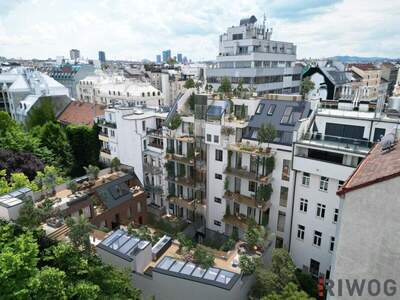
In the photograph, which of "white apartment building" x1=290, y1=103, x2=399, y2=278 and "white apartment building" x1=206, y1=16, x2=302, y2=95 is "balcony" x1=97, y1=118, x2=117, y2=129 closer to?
"white apartment building" x1=290, y1=103, x2=399, y2=278

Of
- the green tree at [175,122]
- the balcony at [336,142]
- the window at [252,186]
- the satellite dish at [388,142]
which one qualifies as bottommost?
the window at [252,186]

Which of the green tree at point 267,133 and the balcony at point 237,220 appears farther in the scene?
the balcony at point 237,220

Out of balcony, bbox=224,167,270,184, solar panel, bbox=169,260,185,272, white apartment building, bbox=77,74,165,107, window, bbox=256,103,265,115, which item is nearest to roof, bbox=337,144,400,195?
solar panel, bbox=169,260,185,272

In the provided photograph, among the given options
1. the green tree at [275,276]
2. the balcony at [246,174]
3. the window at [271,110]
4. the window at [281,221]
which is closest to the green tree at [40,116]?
the balcony at [246,174]

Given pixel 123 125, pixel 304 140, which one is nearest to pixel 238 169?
pixel 304 140

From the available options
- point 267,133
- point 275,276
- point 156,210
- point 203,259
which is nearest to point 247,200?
point 267,133

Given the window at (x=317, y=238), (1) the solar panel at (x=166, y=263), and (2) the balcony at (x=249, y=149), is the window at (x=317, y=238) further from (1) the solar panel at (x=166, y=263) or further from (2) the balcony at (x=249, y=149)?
(1) the solar panel at (x=166, y=263)
